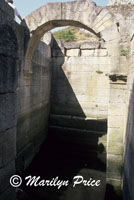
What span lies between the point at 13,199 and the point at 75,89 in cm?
662

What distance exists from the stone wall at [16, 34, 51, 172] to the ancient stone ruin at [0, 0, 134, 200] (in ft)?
0.10

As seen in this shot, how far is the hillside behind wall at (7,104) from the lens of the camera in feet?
5.45

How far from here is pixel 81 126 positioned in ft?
27.2

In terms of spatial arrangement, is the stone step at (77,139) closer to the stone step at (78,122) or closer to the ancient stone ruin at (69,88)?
the ancient stone ruin at (69,88)

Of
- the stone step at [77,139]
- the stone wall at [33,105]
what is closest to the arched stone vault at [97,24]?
the stone wall at [33,105]

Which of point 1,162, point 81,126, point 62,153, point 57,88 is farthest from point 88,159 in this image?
point 1,162

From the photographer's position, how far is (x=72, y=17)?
4703 mm

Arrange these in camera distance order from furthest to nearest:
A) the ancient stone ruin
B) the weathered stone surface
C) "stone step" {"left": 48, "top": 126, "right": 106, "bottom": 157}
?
the weathered stone surface
"stone step" {"left": 48, "top": 126, "right": 106, "bottom": 157}
the ancient stone ruin

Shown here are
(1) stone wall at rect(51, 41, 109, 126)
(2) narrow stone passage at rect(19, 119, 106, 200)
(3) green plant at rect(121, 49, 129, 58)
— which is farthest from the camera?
(1) stone wall at rect(51, 41, 109, 126)

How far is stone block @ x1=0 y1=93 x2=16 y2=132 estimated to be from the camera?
172cm

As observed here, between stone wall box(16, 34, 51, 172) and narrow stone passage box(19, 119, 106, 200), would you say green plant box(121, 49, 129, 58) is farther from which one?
narrow stone passage box(19, 119, 106, 200)

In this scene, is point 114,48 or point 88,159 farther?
point 88,159

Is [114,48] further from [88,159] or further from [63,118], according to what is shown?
[63,118]

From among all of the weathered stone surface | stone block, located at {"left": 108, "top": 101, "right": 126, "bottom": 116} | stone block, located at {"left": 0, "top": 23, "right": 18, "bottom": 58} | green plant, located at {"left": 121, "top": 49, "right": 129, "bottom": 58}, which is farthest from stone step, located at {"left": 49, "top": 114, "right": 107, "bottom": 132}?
stone block, located at {"left": 0, "top": 23, "right": 18, "bottom": 58}
